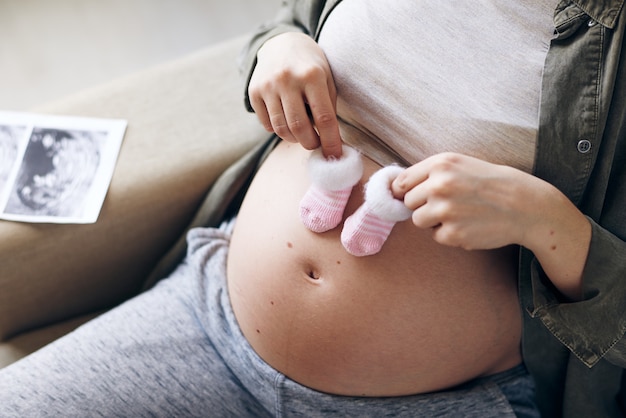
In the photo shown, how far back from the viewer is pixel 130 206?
1082mm

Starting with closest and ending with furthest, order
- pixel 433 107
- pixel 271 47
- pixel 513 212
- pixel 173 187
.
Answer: pixel 513 212, pixel 433 107, pixel 271 47, pixel 173 187

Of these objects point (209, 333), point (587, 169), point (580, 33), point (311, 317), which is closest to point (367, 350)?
point (311, 317)

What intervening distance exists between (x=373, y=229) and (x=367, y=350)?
19 cm

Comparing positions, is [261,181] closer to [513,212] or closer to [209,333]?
[209,333]

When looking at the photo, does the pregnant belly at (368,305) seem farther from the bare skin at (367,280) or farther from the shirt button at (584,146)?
the shirt button at (584,146)

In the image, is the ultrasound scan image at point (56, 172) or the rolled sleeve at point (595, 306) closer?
the rolled sleeve at point (595, 306)

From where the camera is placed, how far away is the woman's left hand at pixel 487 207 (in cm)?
70

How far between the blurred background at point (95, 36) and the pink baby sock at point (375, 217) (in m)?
1.30

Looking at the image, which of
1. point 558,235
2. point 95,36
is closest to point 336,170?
point 558,235

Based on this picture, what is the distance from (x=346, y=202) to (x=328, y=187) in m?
0.04

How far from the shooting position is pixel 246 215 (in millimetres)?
972

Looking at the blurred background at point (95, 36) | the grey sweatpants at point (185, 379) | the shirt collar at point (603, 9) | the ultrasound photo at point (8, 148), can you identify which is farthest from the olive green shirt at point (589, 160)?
the blurred background at point (95, 36)

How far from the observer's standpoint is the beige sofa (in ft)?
3.47

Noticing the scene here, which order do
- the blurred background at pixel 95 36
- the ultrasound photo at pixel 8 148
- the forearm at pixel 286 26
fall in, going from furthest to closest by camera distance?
the blurred background at pixel 95 36, the ultrasound photo at pixel 8 148, the forearm at pixel 286 26
